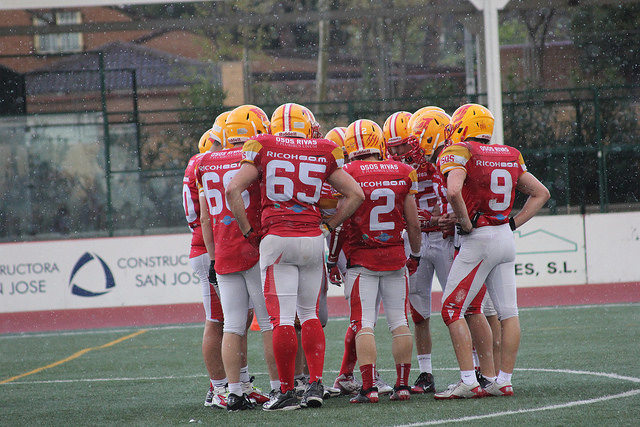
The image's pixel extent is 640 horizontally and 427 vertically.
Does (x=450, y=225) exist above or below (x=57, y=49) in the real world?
below

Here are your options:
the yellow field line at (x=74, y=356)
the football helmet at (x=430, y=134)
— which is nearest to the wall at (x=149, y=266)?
the yellow field line at (x=74, y=356)

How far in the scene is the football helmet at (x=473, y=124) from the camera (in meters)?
6.18

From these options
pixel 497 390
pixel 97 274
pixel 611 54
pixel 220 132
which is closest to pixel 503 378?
pixel 497 390

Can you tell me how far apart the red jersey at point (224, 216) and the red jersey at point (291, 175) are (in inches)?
9.2

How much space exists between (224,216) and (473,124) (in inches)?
74.0

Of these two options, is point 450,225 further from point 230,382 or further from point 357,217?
point 230,382

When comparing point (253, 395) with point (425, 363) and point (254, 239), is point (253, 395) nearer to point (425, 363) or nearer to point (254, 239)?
point (254, 239)

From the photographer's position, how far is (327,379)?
732 cm

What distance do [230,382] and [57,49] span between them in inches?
745

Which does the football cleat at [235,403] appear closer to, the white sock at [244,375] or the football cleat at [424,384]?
the white sock at [244,375]

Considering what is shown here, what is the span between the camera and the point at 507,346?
5.98m

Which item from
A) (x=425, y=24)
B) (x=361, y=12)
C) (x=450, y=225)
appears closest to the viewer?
(x=450, y=225)

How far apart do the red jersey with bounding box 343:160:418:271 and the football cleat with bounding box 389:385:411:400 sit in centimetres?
85

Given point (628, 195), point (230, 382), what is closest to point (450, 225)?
point (230, 382)
